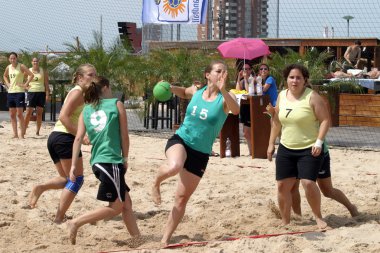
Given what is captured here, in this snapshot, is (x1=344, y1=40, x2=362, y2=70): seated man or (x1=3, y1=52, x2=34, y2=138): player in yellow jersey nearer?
(x1=3, y1=52, x2=34, y2=138): player in yellow jersey

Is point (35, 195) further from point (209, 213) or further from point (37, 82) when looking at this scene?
point (37, 82)

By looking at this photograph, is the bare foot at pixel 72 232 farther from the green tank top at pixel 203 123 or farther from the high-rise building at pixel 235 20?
the high-rise building at pixel 235 20

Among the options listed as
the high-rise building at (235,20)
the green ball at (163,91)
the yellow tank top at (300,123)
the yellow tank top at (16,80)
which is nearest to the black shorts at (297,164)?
the yellow tank top at (300,123)

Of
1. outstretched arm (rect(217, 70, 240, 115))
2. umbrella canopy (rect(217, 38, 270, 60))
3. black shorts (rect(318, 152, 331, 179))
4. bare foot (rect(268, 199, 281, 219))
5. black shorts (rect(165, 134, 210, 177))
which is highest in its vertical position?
umbrella canopy (rect(217, 38, 270, 60))

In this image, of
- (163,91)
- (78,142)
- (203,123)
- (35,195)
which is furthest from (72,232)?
(163,91)

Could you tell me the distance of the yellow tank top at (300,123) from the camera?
7.20 meters

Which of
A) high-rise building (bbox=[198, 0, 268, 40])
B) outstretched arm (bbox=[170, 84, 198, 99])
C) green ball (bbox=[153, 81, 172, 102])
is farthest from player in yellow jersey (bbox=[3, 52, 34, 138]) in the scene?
outstretched arm (bbox=[170, 84, 198, 99])

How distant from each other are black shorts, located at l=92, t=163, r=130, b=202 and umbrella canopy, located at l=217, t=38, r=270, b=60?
839 centimetres

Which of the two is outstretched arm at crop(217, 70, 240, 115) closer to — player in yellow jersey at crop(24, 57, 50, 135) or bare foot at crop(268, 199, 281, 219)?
bare foot at crop(268, 199, 281, 219)

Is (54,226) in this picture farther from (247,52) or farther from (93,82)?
(247,52)

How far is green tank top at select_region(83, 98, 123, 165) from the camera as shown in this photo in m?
6.50

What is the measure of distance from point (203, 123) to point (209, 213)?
69.4 inches

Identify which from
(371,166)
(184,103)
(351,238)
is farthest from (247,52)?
(351,238)

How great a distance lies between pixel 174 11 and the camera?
1911 centimetres
